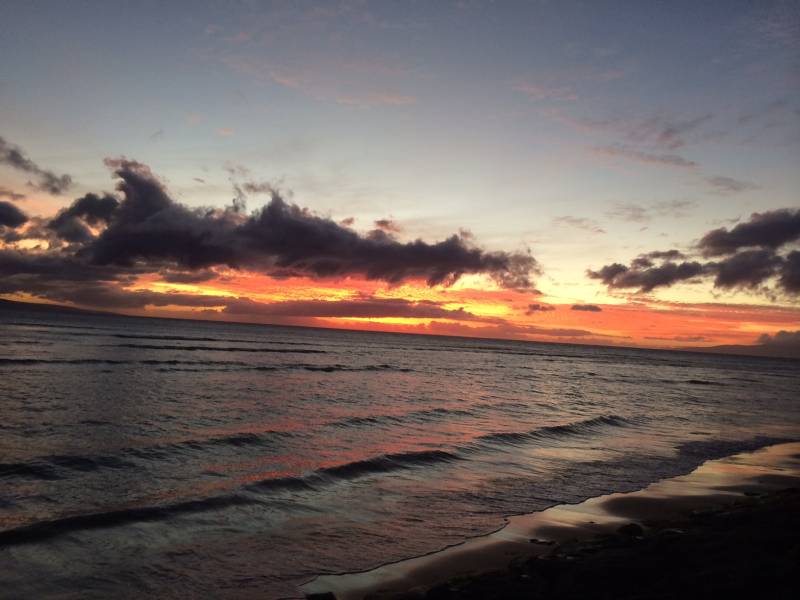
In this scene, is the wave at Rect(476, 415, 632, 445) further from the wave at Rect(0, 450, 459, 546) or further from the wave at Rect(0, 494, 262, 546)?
the wave at Rect(0, 494, 262, 546)

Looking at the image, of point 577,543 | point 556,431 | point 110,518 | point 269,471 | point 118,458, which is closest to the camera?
point 577,543

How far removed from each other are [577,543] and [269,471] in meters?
8.77

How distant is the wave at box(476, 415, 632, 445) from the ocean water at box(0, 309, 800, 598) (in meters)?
0.16

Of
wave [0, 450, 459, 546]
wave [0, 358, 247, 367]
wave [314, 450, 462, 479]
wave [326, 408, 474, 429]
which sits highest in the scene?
wave [0, 450, 459, 546]

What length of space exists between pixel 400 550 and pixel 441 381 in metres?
38.5

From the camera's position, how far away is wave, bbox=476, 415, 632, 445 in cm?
2198

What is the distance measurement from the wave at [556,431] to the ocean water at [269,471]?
16 centimetres

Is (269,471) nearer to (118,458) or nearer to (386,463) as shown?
(386,463)

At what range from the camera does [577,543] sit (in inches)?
404

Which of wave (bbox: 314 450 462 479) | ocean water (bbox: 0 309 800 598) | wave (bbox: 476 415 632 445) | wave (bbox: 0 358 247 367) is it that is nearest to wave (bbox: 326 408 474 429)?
ocean water (bbox: 0 309 800 598)

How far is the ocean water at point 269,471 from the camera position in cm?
916

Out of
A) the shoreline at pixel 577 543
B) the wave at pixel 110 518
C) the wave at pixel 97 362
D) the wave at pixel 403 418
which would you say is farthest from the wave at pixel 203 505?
the wave at pixel 97 362

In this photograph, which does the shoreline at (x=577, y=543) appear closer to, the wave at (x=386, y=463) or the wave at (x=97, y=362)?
the wave at (x=386, y=463)

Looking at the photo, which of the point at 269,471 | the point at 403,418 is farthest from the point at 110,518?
the point at 403,418
